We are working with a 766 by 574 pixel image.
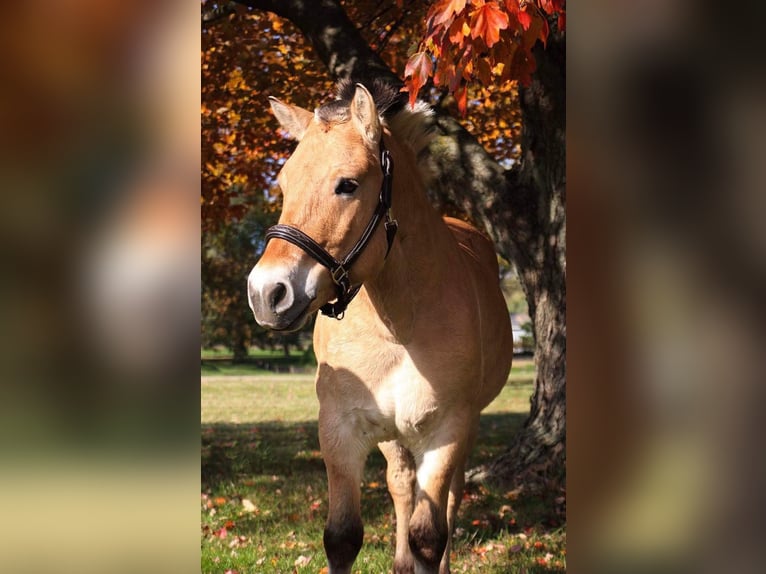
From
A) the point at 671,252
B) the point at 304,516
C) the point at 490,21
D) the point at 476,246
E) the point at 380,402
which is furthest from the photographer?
the point at 304,516

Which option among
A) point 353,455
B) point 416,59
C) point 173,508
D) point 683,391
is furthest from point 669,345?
point 416,59

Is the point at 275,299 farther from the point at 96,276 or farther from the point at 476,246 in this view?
the point at 476,246

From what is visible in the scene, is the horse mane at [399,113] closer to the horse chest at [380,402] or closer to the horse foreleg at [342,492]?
the horse chest at [380,402]

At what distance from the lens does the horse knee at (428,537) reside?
11.8 feet

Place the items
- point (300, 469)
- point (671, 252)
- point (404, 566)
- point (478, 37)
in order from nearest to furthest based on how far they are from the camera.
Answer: point (671, 252) < point (478, 37) < point (404, 566) < point (300, 469)

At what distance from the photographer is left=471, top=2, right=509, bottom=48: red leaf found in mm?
3438

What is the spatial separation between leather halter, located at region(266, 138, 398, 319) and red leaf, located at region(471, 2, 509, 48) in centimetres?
66

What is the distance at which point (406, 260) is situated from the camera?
3648 mm

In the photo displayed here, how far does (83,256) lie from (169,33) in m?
0.49

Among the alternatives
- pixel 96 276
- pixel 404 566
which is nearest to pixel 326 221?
pixel 96 276

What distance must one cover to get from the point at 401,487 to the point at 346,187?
1953 millimetres

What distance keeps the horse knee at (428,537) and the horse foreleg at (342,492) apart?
0.25 meters

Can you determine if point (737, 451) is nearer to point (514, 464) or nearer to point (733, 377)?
point (733, 377)

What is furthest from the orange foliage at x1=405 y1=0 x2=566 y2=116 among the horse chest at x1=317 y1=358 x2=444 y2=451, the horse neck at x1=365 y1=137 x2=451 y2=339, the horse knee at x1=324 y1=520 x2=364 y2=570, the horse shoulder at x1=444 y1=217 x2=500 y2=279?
the horse knee at x1=324 y1=520 x2=364 y2=570
